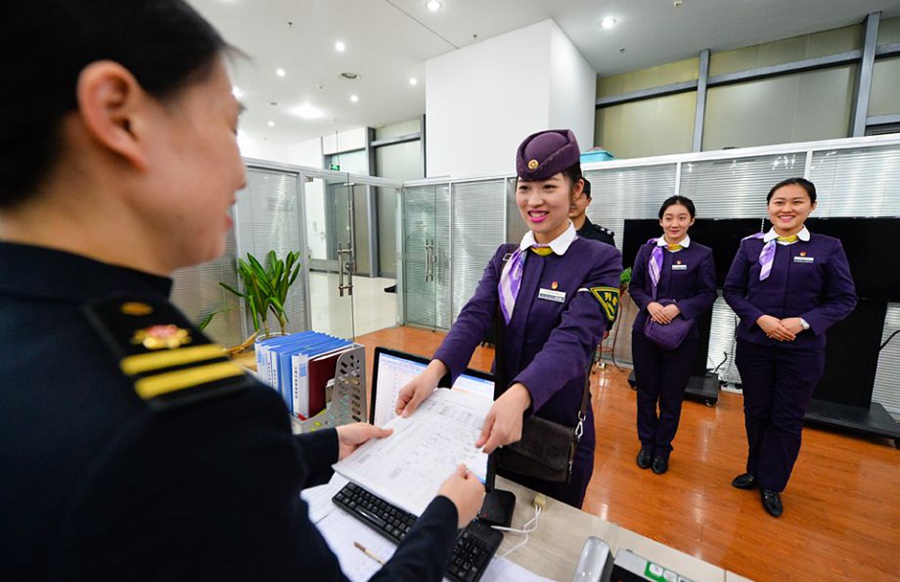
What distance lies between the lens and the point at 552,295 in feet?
3.69

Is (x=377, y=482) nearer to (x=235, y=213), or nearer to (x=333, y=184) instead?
(x=235, y=213)

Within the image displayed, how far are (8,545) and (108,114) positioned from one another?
36 cm

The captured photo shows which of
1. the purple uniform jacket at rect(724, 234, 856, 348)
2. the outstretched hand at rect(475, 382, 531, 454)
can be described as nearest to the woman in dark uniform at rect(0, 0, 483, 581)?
the outstretched hand at rect(475, 382, 531, 454)

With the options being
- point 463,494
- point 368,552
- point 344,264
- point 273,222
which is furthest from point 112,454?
point 344,264

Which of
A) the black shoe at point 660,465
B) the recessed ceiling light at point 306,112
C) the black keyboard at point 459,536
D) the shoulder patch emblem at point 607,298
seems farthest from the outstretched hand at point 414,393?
the recessed ceiling light at point 306,112

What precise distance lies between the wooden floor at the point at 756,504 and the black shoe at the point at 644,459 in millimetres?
46

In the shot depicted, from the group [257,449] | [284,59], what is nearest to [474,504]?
[257,449]

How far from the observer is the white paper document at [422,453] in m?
0.84

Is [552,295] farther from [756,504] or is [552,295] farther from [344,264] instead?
[344,264]

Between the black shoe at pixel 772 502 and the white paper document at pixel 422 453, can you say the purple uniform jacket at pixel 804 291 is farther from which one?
the white paper document at pixel 422 453

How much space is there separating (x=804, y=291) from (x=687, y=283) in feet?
1.89

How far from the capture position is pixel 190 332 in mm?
372

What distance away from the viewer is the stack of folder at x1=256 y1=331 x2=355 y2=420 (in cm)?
134

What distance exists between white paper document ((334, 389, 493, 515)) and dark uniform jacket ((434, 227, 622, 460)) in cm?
16
